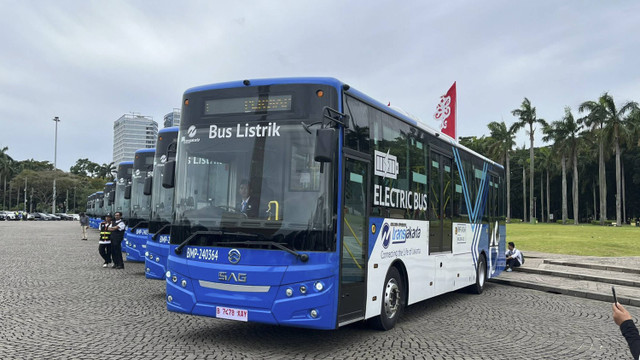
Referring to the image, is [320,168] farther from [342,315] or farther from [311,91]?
[342,315]

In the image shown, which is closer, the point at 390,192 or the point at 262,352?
the point at 262,352

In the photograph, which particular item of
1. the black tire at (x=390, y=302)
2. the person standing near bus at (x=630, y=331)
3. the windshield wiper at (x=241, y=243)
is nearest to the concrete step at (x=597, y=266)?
the black tire at (x=390, y=302)

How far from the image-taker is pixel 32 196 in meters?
111

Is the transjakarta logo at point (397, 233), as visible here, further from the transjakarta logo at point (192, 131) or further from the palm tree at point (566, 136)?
the palm tree at point (566, 136)

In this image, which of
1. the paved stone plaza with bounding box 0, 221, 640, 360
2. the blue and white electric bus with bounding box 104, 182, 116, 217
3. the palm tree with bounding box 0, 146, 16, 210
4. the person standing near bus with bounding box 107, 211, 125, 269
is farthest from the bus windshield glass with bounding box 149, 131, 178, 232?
the palm tree with bounding box 0, 146, 16, 210

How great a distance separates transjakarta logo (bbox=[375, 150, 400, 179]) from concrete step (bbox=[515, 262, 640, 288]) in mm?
10137

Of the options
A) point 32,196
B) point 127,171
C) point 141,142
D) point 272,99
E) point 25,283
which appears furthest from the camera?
point 141,142

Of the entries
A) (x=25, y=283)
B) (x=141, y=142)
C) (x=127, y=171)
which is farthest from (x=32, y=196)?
(x=25, y=283)

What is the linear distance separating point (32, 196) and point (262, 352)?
389 ft

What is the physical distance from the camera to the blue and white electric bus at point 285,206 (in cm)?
647

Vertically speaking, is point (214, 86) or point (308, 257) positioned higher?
point (214, 86)

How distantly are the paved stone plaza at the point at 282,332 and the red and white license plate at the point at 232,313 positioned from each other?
44 cm

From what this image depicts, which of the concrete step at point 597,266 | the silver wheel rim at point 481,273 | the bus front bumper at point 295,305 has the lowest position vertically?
the concrete step at point 597,266

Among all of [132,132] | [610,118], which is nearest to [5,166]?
[132,132]
